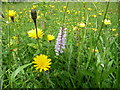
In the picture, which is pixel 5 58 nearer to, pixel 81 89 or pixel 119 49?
pixel 81 89

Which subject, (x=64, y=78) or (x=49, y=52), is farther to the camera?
(x=49, y=52)

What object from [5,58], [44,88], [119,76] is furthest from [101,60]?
[5,58]

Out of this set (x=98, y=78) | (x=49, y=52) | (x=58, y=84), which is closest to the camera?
(x=98, y=78)

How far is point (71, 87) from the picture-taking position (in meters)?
0.62

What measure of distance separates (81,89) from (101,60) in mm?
136

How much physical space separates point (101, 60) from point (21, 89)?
1.11ft

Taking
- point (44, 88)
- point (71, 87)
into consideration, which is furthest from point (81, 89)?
point (44, 88)

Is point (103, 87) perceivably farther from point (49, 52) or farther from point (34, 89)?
point (49, 52)

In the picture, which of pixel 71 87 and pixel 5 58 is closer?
pixel 71 87

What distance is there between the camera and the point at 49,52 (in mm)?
860

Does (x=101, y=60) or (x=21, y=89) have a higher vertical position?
(x=101, y=60)

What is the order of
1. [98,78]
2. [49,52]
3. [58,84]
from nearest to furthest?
[98,78], [58,84], [49,52]

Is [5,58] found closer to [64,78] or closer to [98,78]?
[64,78]

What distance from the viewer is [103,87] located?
0.57 m
